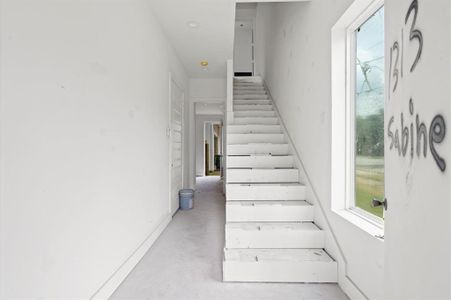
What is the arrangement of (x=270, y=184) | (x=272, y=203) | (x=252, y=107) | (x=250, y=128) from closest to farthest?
(x=272, y=203) → (x=270, y=184) → (x=250, y=128) → (x=252, y=107)

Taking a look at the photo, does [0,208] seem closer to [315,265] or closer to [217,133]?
[315,265]

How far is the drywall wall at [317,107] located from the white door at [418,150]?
527 mm

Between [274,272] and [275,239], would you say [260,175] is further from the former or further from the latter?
[274,272]

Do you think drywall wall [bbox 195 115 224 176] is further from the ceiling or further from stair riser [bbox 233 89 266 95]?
the ceiling

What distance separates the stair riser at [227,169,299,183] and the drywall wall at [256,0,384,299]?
0.28 m

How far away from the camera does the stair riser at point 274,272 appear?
1.90 metres

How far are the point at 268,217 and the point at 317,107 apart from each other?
1150mm

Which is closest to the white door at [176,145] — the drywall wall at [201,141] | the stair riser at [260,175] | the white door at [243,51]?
the stair riser at [260,175]

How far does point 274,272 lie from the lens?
191 cm

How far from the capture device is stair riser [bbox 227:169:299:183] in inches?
115

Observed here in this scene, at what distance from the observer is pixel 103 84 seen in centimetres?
164

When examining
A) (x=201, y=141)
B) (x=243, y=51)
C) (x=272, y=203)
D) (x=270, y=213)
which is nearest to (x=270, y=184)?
(x=272, y=203)

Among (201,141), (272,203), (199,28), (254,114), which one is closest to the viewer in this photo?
(272,203)

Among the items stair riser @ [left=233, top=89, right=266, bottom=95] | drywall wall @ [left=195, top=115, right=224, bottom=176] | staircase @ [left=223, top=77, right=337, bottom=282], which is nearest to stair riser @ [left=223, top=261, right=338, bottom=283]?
staircase @ [left=223, top=77, right=337, bottom=282]
